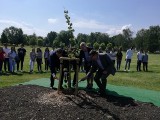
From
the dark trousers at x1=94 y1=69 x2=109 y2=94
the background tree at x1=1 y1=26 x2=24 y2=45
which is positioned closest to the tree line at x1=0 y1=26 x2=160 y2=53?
the background tree at x1=1 y1=26 x2=24 y2=45

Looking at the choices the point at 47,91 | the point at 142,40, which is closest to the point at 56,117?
the point at 47,91

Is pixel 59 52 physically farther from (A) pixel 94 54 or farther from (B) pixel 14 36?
(B) pixel 14 36

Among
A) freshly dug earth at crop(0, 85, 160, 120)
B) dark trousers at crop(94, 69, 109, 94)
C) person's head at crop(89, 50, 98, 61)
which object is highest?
person's head at crop(89, 50, 98, 61)

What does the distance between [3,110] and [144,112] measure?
400cm

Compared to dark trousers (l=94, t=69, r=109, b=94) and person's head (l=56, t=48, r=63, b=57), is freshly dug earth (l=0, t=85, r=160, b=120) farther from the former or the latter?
person's head (l=56, t=48, r=63, b=57)

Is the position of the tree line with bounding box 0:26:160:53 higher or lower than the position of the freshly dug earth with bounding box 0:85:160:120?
higher

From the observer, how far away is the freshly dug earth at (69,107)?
8.12m

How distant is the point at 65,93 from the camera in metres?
A: 10.3

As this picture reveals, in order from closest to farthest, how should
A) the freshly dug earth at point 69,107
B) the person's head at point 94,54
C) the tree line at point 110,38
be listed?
the freshly dug earth at point 69,107
the person's head at point 94,54
the tree line at point 110,38

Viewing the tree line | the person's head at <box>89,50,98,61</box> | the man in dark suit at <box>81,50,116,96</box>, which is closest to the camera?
the person's head at <box>89,50,98,61</box>

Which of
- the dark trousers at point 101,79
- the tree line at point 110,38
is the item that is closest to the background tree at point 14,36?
the tree line at point 110,38

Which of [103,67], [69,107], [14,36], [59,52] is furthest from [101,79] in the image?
[14,36]

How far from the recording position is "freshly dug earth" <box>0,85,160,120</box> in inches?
320

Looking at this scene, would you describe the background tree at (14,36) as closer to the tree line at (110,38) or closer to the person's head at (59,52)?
the tree line at (110,38)
